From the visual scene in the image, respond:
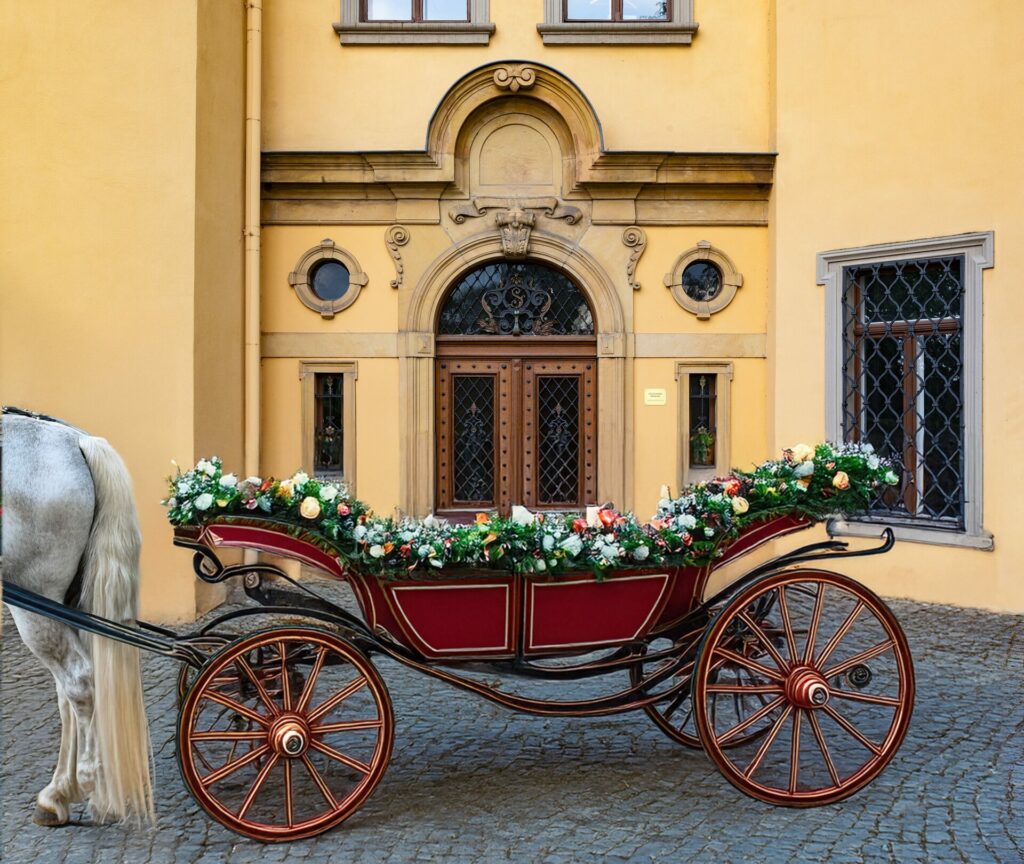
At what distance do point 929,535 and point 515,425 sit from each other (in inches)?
147

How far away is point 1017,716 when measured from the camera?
4.80 meters

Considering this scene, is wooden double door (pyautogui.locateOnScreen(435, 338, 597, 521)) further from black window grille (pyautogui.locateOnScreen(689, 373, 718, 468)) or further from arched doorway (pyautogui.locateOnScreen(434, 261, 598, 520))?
black window grille (pyautogui.locateOnScreen(689, 373, 718, 468))

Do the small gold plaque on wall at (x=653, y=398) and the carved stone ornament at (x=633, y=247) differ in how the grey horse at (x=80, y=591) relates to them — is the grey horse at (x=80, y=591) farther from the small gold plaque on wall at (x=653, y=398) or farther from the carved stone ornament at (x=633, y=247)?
the carved stone ornament at (x=633, y=247)

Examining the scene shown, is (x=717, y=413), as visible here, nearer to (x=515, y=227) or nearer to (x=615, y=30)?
(x=515, y=227)

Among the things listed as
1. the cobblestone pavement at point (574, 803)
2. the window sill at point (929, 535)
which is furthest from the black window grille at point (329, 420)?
the window sill at point (929, 535)

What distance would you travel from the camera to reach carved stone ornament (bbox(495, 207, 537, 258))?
8945 millimetres

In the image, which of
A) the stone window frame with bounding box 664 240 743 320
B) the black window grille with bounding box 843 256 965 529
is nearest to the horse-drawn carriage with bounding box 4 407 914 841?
the black window grille with bounding box 843 256 965 529

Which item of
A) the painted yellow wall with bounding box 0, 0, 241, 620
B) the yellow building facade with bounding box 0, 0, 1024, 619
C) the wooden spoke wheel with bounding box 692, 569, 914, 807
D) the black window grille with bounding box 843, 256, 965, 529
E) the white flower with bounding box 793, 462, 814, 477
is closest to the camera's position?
the wooden spoke wheel with bounding box 692, 569, 914, 807

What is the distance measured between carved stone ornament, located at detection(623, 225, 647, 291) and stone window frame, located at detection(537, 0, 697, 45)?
1.76 metres

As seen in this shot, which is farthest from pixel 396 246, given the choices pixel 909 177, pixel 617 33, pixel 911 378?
pixel 911 378

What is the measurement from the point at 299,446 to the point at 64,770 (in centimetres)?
563

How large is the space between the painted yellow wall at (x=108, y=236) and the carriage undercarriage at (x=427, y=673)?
3388mm

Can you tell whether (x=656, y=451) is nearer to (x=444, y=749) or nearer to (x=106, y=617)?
(x=444, y=749)

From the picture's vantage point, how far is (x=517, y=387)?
9320mm
